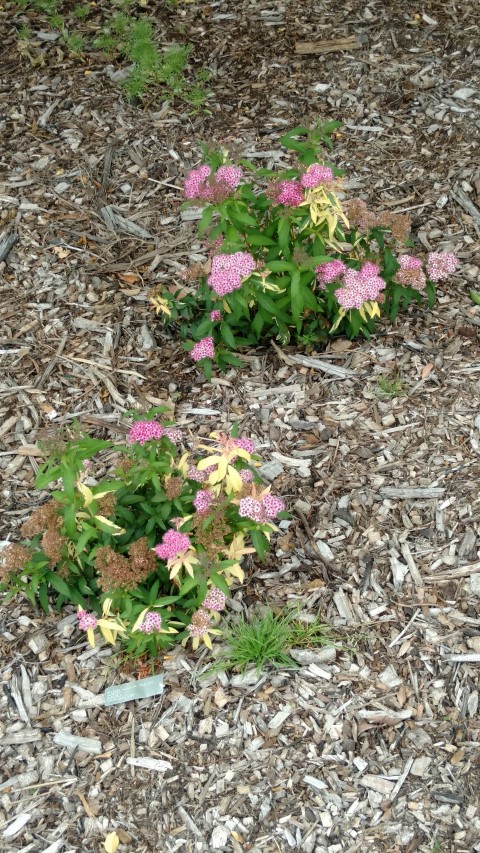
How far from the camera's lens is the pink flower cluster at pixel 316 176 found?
10.6 ft

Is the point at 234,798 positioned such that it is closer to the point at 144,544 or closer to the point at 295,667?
the point at 295,667

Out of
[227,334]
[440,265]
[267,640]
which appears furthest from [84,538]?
[440,265]

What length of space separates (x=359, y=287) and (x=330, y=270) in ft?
0.44

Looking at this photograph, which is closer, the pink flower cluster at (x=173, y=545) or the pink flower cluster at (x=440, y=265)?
the pink flower cluster at (x=173, y=545)

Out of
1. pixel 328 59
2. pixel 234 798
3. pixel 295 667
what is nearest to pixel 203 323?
pixel 295 667

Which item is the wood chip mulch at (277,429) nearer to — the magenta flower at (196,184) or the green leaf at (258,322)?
the magenta flower at (196,184)

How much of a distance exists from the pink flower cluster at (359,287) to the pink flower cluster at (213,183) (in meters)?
0.59

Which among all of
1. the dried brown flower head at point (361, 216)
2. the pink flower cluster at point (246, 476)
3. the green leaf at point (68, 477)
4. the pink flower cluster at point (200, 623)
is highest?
the dried brown flower head at point (361, 216)

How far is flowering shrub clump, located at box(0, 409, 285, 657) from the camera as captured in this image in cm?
266

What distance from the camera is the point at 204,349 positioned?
3533 mm

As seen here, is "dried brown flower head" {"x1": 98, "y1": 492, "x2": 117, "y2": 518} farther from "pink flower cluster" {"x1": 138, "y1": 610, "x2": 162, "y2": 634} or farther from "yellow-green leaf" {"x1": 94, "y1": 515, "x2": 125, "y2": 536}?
"pink flower cluster" {"x1": 138, "y1": 610, "x2": 162, "y2": 634}

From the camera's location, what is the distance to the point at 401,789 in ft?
8.65

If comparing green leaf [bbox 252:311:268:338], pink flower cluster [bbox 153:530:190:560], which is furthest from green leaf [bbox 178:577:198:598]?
green leaf [bbox 252:311:268:338]

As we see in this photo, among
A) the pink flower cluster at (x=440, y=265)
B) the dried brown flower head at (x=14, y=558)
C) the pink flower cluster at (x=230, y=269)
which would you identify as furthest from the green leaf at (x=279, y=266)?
the dried brown flower head at (x=14, y=558)
